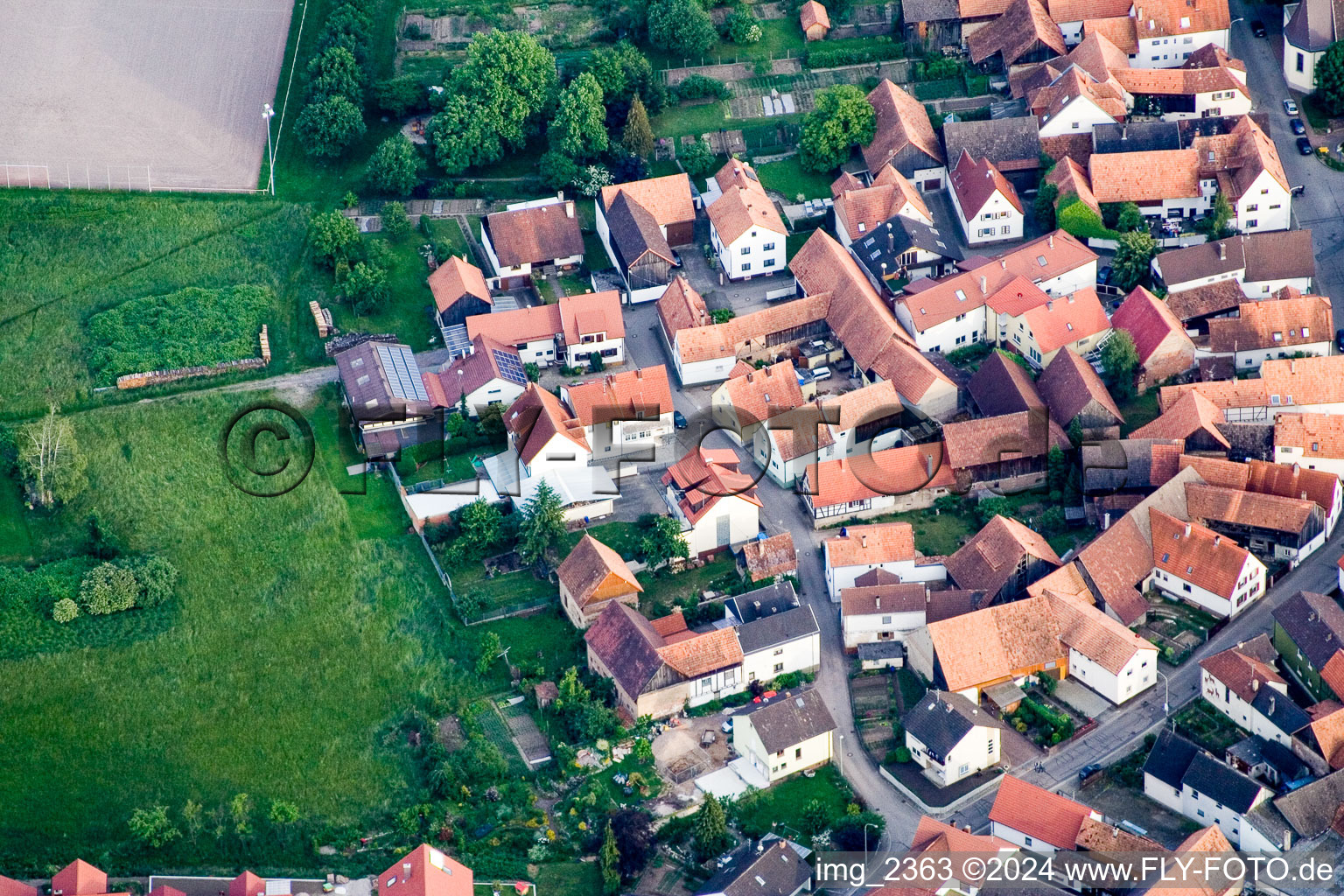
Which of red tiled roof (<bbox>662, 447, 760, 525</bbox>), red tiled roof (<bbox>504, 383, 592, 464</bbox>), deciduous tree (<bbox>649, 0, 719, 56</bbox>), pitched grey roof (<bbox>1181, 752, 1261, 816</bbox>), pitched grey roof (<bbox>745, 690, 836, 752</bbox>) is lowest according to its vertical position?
pitched grey roof (<bbox>1181, 752, 1261, 816</bbox>)

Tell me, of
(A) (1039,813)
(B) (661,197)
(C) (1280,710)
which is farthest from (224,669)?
(C) (1280,710)

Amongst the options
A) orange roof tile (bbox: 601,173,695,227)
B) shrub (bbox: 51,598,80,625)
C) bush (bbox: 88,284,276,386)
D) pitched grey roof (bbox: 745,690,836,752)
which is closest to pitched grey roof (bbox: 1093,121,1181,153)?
orange roof tile (bbox: 601,173,695,227)

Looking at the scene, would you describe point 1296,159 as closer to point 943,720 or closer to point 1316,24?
point 1316,24

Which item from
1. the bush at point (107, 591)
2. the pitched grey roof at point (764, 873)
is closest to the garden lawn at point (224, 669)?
the bush at point (107, 591)

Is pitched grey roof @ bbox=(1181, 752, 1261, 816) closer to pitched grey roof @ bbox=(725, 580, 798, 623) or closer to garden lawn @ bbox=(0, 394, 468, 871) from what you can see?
pitched grey roof @ bbox=(725, 580, 798, 623)

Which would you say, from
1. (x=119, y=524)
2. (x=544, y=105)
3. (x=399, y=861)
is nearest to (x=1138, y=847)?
(x=399, y=861)

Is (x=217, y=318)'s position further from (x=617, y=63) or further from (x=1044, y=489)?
(x=1044, y=489)
